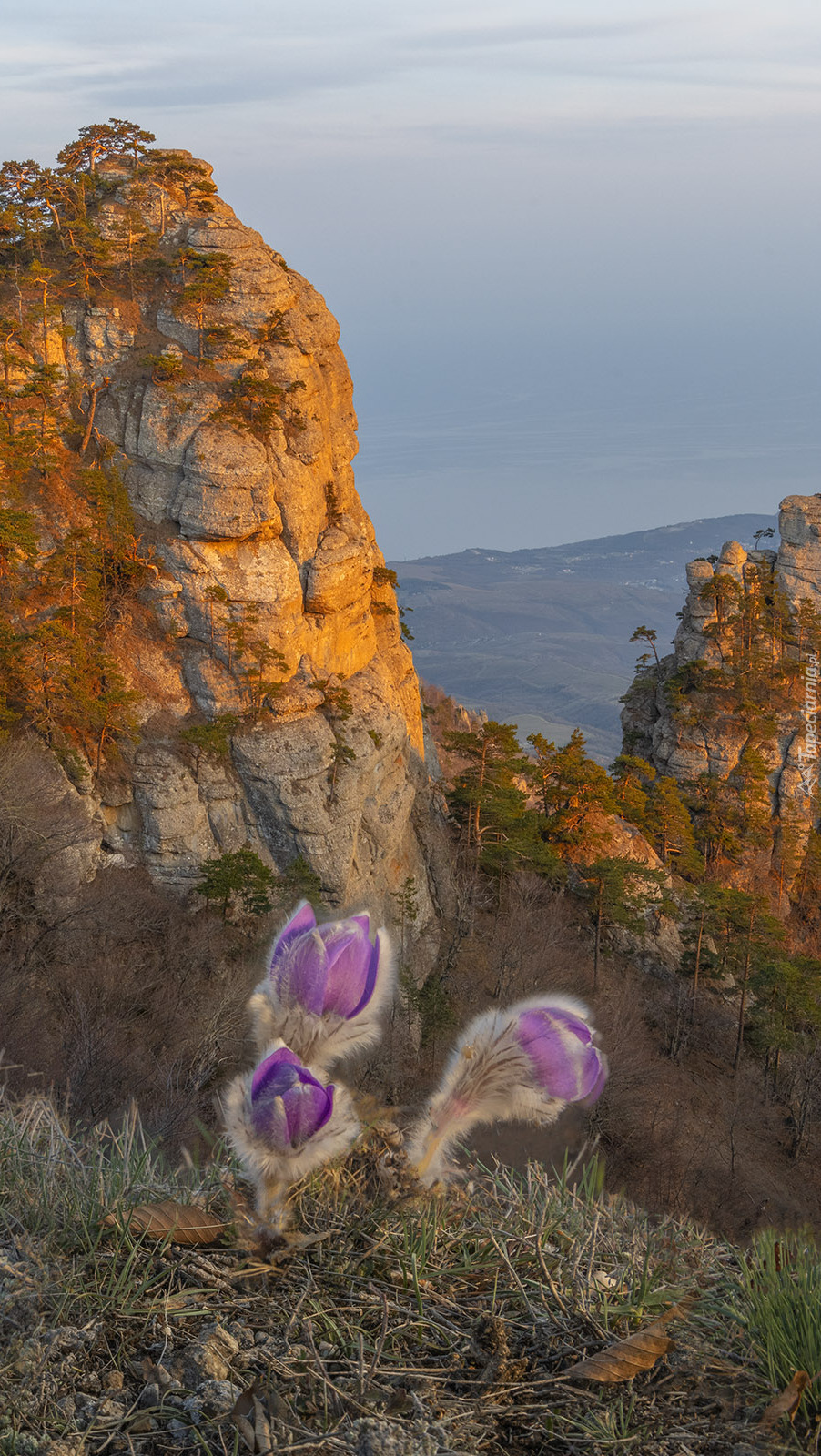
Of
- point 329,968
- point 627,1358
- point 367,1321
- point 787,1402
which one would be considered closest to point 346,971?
point 329,968

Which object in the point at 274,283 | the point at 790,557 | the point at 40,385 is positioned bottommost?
the point at 790,557

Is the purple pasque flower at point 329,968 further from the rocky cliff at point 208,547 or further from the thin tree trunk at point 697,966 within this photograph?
the thin tree trunk at point 697,966

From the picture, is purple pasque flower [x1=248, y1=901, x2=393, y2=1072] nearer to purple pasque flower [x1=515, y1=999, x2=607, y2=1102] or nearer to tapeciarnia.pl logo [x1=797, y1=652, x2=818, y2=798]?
purple pasque flower [x1=515, y1=999, x2=607, y2=1102]

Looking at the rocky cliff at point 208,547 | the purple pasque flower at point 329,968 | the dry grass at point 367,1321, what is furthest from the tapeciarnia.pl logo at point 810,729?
the purple pasque flower at point 329,968

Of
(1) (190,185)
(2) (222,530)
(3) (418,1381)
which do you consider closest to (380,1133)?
(3) (418,1381)

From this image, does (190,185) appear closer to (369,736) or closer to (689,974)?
(369,736)
